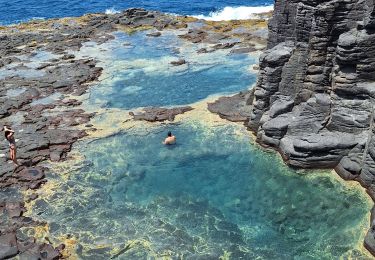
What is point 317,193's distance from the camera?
81.7 ft

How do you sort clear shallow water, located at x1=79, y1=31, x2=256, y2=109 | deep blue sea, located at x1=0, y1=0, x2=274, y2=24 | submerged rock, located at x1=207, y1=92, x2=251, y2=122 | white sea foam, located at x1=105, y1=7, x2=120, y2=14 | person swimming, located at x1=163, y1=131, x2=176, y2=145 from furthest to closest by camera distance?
white sea foam, located at x1=105, y1=7, x2=120, y2=14 < deep blue sea, located at x1=0, y1=0, x2=274, y2=24 < clear shallow water, located at x1=79, y1=31, x2=256, y2=109 < submerged rock, located at x1=207, y1=92, x2=251, y2=122 < person swimming, located at x1=163, y1=131, x2=176, y2=145

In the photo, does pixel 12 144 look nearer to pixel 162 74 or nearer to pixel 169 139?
pixel 169 139

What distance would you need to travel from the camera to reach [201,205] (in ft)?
80.9

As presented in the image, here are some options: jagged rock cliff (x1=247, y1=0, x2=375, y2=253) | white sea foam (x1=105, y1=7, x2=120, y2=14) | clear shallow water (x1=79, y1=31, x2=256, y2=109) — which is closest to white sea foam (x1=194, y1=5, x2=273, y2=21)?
white sea foam (x1=105, y1=7, x2=120, y2=14)

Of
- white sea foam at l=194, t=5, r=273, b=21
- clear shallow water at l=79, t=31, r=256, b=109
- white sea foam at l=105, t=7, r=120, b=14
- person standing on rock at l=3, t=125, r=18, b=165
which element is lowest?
white sea foam at l=105, t=7, r=120, b=14

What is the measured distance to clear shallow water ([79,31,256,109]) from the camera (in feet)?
132

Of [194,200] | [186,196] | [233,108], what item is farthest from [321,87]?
[186,196]

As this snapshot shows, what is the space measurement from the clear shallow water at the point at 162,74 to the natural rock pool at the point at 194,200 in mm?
4025

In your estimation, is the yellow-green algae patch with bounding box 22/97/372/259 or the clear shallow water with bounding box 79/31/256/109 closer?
the yellow-green algae patch with bounding box 22/97/372/259

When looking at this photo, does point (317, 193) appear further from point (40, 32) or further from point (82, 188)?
point (40, 32)

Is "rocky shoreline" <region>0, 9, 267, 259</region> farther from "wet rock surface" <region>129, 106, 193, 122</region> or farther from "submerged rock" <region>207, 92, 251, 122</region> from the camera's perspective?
"submerged rock" <region>207, 92, 251, 122</region>

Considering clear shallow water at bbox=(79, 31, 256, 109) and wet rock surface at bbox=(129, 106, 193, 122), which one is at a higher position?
wet rock surface at bbox=(129, 106, 193, 122)

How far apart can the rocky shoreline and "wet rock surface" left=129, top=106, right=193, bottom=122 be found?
82 millimetres

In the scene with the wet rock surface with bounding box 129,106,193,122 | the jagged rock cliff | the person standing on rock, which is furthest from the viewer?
the wet rock surface with bounding box 129,106,193,122
